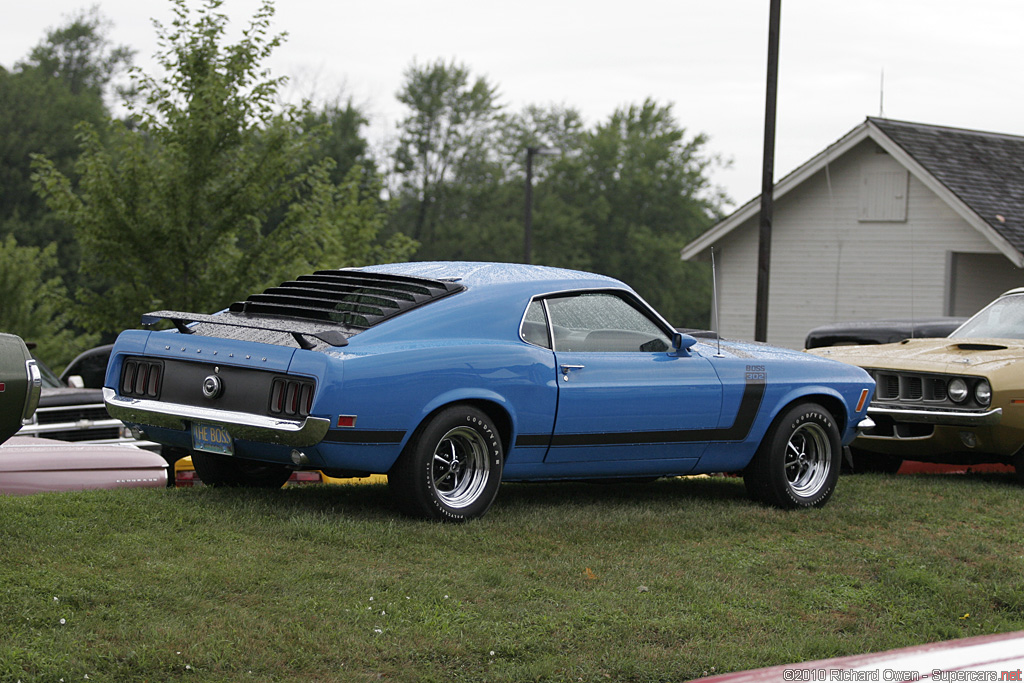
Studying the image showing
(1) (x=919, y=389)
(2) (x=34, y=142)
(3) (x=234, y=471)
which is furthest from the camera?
(2) (x=34, y=142)

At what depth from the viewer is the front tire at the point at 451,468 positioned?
20.6 ft

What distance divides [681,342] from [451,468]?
175 cm

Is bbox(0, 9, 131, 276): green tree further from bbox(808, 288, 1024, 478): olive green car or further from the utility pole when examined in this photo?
bbox(808, 288, 1024, 478): olive green car

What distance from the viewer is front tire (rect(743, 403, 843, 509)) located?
7.72 meters

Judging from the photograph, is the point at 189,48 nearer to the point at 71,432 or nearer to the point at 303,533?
the point at 71,432

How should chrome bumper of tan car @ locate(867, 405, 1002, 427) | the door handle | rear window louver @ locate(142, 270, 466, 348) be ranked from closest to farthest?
rear window louver @ locate(142, 270, 466, 348)
the door handle
chrome bumper of tan car @ locate(867, 405, 1002, 427)

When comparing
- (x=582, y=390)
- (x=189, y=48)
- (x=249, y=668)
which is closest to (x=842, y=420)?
(x=582, y=390)

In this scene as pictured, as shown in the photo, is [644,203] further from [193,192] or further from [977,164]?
[193,192]

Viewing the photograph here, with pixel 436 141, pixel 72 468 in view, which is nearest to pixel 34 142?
pixel 436 141

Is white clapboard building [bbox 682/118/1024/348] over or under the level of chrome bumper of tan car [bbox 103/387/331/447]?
over

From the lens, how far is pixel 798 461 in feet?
26.1

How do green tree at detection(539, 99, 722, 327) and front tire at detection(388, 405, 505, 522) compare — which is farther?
green tree at detection(539, 99, 722, 327)

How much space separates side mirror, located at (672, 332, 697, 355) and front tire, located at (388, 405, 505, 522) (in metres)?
1.43

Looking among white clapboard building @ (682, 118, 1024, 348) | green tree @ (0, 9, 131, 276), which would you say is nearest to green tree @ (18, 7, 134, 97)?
green tree @ (0, 9, 131, 276)
